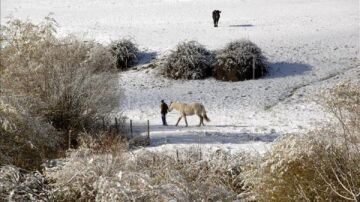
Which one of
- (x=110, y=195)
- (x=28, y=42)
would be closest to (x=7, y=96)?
(x=28, y=42)

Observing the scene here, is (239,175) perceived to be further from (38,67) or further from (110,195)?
(38,67)

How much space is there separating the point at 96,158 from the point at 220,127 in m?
10.7

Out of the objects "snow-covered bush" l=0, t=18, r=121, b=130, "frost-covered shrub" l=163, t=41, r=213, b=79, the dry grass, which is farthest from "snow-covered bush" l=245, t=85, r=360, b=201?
"frost-covered shrub" l=163, t=41, r=213, b=79

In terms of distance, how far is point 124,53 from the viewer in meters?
38.2

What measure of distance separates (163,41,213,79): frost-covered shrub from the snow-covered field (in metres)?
0.81

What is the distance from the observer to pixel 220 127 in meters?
24.3

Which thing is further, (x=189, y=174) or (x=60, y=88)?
(x=60, y=88)

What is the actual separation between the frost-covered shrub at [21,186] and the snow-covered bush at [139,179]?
0.30 meters

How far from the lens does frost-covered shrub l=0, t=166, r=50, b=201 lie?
1301cm

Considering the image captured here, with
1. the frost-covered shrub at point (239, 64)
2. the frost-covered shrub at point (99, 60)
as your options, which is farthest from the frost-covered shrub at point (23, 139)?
the frost-covered shrub at point (239, 64)

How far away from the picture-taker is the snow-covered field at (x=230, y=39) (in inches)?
945

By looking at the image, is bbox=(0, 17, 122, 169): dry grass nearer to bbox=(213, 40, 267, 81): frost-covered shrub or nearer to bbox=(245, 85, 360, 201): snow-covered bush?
bbox=(245, 85, 360, 201): snow-covered bush

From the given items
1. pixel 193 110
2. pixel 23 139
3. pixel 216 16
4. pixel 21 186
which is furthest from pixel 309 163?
pixel 216 16

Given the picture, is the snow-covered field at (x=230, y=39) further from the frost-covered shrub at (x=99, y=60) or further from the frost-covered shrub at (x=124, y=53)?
the frost-covered shrub at (x=99, y=60)
